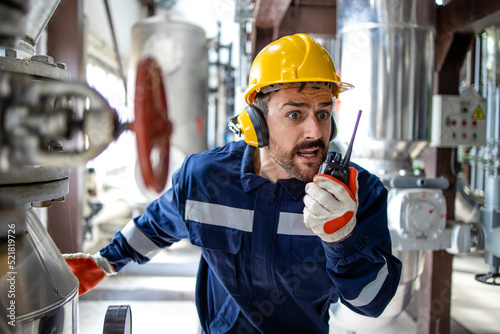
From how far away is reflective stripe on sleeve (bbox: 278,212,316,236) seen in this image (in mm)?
1220

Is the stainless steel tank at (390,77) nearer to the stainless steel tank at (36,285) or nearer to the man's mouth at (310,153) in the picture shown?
the man's mouth at (310,153)

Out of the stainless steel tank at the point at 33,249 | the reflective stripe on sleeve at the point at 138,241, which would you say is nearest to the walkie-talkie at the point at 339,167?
the stainless steel tank at the point at 33,249

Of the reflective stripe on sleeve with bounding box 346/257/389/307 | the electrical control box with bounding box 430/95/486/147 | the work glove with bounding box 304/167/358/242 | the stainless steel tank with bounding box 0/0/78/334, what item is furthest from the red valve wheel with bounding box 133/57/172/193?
the electrical control box with bounding box 430/95/486/147

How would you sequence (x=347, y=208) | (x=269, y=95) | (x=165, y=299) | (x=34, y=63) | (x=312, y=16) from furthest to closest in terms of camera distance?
(x=165, y=299) → (x=312, y=16) → (x=269, y=95) → (x=347, y=208) → (x=34, y=63)

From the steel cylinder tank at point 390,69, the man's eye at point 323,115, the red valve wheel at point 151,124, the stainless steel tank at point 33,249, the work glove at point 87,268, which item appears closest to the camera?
the red valve wheel at point 151,124

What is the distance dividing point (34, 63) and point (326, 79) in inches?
33.4

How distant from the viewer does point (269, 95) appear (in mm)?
1306

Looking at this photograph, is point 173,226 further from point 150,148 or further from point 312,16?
point 312,16

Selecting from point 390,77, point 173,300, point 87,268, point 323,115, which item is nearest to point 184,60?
point 323,115

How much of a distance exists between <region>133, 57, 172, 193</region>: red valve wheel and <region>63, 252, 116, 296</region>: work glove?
3.08 feet

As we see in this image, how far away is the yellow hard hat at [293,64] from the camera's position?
1197mm

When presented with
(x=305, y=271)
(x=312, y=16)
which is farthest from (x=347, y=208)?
(x=312, y=16)

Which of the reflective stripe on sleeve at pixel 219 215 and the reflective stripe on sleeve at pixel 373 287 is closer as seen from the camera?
the reflective stripe on sleeve at pixel 373 287

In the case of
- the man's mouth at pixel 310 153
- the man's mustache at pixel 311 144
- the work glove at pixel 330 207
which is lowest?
the work glove at pixel 330 207
